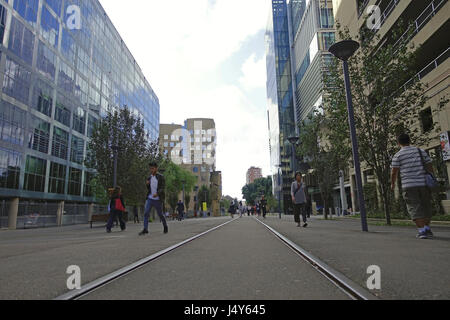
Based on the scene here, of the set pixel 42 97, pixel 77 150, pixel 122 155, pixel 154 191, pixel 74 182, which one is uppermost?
pixel 42 97

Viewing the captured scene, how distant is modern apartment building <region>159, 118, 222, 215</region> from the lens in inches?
4195

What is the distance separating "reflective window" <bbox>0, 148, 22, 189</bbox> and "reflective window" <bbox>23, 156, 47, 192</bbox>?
1159mm

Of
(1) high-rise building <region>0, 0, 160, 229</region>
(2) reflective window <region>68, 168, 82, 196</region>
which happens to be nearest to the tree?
(1) high-rise building <region>0, 0, 160, 229</region>

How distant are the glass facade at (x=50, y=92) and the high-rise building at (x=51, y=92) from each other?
0.07 m

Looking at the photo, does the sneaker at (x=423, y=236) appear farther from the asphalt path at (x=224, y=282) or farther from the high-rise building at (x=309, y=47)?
the high-rise building at (x=309, y=47)

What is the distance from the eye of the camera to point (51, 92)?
3069 centimetres

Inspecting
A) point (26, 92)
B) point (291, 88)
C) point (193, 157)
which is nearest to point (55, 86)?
point (26, 92)

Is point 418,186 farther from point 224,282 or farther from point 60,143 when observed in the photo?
point 60,143

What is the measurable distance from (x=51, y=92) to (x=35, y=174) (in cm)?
850

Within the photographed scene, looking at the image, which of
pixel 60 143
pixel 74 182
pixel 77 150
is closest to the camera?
pixel 60 143

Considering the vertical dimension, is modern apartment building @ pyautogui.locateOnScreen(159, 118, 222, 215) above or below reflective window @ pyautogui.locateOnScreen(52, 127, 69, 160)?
above
